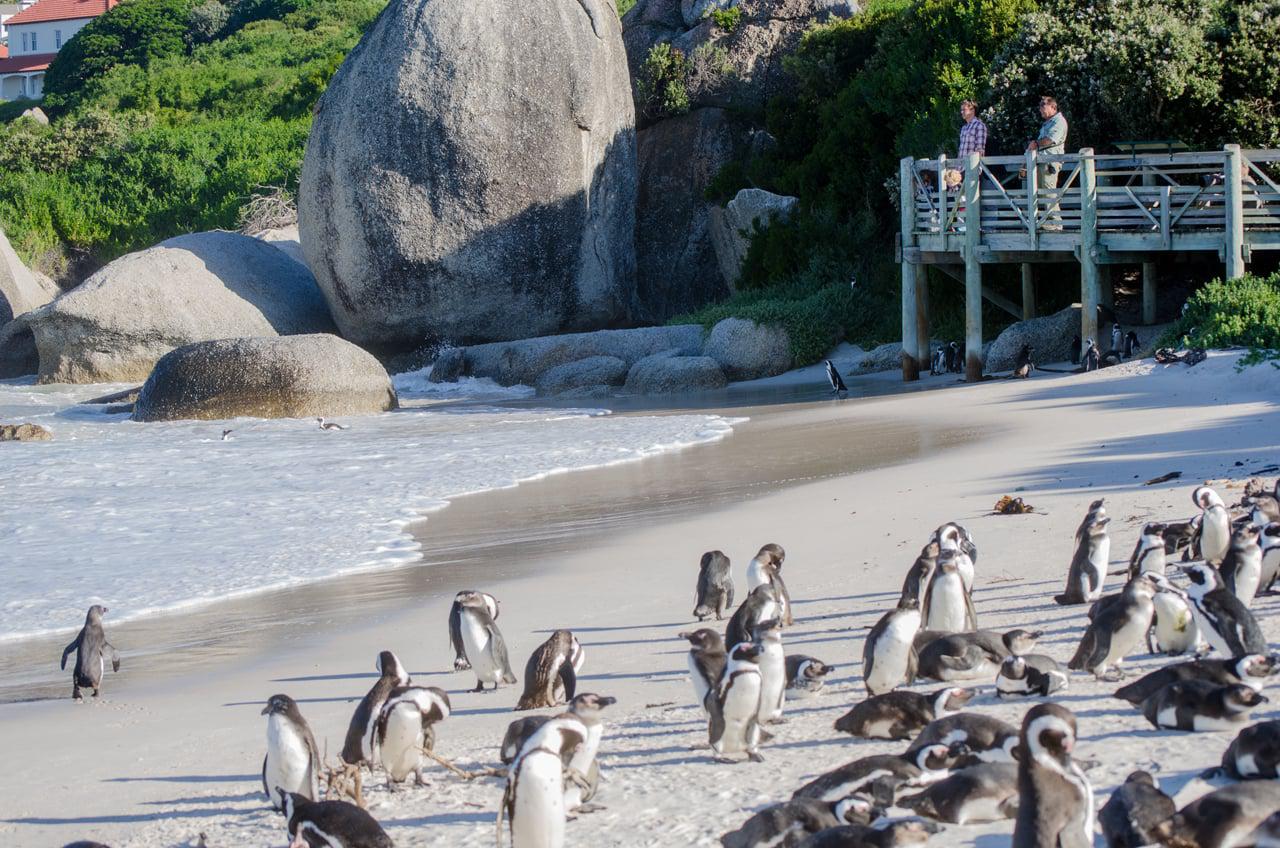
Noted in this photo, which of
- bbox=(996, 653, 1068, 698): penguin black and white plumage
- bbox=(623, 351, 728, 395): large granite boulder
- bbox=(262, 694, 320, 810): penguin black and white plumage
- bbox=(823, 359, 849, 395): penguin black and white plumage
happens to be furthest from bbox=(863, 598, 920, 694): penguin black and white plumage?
bbox=(623, 351, 728, 395): large granite boulder

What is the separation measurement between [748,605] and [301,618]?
2900 mm

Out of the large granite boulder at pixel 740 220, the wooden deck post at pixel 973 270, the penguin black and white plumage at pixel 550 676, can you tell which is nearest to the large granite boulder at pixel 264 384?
the wooden deck post at pixel 973 270

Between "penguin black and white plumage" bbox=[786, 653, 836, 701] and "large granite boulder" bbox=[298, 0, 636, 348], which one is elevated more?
"large granite boulder" bbox=[298, 0, 636, 348]

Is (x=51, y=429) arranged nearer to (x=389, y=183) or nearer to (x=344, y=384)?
(x=344, y=384)

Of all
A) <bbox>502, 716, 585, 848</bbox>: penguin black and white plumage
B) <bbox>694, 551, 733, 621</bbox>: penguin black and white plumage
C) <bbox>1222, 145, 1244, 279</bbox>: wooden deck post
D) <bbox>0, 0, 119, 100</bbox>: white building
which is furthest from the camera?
<bbox>0, 0, 119, 100</bbox>: white building

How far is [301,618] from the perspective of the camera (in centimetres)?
846

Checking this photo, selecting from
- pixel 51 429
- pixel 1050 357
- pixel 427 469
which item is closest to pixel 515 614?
pixel 427 469

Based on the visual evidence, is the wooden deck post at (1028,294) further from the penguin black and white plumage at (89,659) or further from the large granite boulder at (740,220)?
the penguin black and white plumage at (89,659)

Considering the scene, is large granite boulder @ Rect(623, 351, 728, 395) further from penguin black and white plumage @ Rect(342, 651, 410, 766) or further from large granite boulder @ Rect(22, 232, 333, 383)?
penguin black and white plumage @ Rect(342, 651, 410, 766)

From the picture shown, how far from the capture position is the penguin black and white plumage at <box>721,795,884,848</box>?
4164 millimetres

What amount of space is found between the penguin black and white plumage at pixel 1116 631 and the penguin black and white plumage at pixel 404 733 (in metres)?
2.26

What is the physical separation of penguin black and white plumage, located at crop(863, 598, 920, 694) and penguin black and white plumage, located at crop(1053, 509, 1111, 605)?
128cm

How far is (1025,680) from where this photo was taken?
17.9 ft

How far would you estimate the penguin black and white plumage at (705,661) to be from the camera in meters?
5.63
